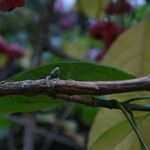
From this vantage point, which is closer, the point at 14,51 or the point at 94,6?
the point at 94,6

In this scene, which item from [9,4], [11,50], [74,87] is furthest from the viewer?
[11,50]

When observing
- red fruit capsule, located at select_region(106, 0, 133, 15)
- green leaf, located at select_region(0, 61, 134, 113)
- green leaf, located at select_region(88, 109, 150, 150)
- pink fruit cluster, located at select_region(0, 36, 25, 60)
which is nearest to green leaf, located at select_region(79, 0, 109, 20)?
red fruit capsule, located at select_region(106, 0, 133, 15)

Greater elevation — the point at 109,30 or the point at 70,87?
the point at 70,87

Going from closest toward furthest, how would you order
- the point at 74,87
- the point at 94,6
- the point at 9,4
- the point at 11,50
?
the point at 74,87, the point at 9,4, the point at 94,6, the point at 11,50

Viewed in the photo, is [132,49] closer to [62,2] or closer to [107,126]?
[107,126]

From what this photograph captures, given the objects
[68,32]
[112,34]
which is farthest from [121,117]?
[68,32]

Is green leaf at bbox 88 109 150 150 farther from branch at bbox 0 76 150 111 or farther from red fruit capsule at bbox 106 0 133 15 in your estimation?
red fruit capsule at bbox 106 0 133 15

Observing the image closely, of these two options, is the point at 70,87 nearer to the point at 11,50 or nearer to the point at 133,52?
the point at 133,52

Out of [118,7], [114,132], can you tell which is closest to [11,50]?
[118,7]
